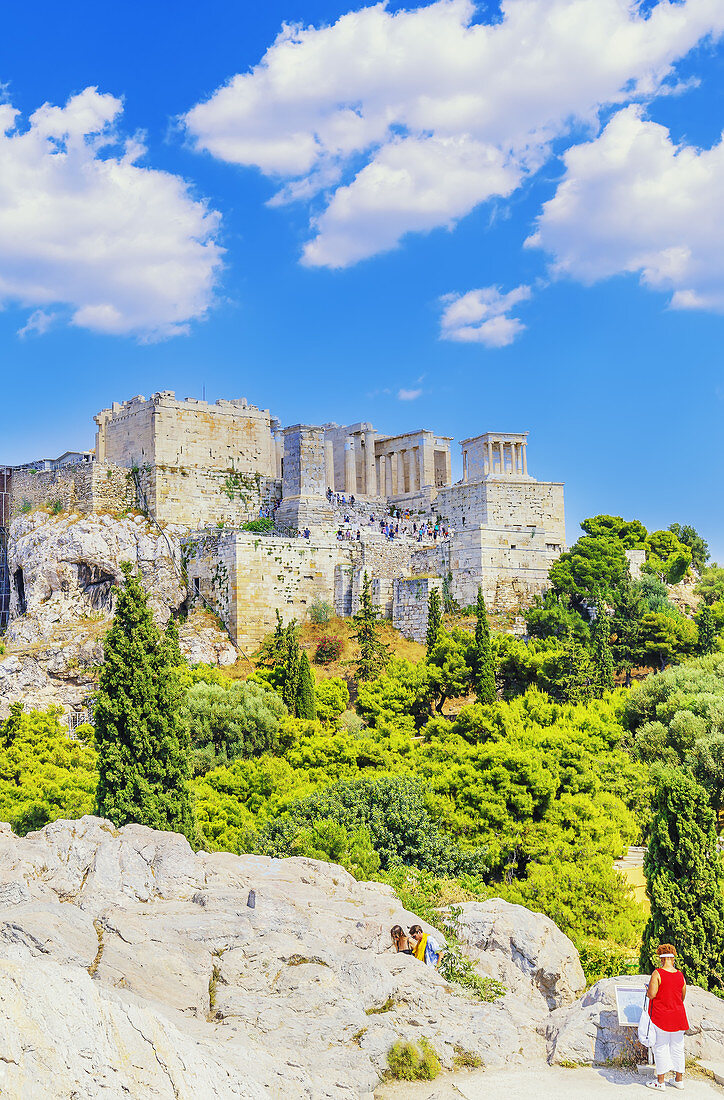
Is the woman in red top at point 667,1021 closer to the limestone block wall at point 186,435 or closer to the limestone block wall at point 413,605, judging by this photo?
the limestone block wall at point 413,605

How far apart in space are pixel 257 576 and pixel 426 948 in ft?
98.8

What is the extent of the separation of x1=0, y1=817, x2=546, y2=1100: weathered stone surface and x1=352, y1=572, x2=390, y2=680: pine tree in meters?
22.5

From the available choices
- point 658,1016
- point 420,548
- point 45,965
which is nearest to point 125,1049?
point 45,965

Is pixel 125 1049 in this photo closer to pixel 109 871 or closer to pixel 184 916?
pixel 184 916

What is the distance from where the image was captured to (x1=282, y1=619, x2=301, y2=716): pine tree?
37125 millimetres

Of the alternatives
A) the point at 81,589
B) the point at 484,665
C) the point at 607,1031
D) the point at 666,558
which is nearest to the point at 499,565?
the point at 484,665

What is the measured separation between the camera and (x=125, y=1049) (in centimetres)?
901

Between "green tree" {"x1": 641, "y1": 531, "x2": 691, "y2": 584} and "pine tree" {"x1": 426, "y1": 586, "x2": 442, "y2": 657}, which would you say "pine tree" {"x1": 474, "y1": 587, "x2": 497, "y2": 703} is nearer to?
"pine tree" {"x1": 426, "y1": 586, "x2": 442, "y2": 657}

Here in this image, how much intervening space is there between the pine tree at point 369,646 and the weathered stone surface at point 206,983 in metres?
22.5

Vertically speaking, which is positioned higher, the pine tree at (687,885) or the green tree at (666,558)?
the green tree at (666,558)

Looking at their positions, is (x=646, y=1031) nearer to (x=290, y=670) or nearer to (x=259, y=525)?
(x=290, y=670)

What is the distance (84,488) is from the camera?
155 ft

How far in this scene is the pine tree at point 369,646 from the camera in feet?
130

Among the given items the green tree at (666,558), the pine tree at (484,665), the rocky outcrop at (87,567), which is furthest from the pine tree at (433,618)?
the green tree at (666,558)
